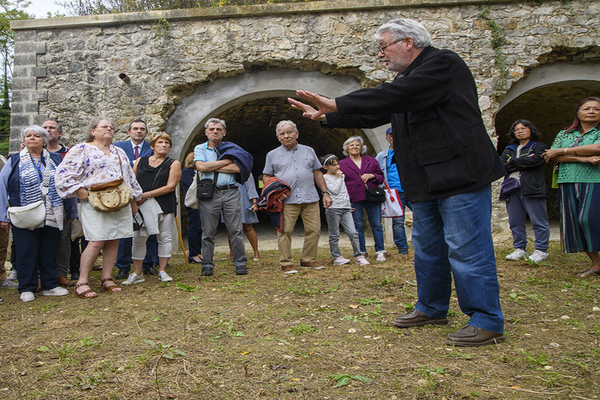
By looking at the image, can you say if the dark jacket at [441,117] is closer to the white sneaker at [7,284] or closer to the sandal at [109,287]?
the sandal at [109,287]

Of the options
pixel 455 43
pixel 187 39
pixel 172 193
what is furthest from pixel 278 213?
pixel 455 43

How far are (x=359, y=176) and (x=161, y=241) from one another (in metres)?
2.61

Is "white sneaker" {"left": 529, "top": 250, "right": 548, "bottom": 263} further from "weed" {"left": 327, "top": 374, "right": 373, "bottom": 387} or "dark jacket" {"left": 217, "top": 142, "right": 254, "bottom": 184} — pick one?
"weed" {"left": 327, "top": 374, "right": 373, "bottom": 387}

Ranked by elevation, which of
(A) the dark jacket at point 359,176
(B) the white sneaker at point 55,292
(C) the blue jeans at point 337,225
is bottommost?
(B) the white sneaker at point 55,292

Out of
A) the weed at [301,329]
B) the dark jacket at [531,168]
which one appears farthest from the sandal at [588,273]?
the weed at [301,329]

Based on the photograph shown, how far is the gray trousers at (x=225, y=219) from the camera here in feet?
17.1

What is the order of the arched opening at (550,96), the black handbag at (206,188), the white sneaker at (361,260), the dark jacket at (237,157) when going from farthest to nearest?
the arched opening at (550,96) < the white sneaker at (361,260) < the dark jacket at (237,157) < the black handbag at (206,188)

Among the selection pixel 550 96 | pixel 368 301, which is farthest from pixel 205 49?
pixel 550 96

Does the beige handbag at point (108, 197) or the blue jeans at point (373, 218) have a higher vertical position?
the beige handbag at point (108, 197)

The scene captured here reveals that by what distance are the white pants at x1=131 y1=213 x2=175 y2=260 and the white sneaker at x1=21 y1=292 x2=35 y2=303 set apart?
0.98 m

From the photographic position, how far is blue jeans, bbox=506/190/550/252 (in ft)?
17.1

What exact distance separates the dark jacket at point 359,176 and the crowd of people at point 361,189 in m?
0.02

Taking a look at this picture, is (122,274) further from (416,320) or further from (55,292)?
(416,320)

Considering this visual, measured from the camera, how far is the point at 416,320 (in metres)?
2.89
